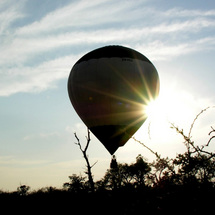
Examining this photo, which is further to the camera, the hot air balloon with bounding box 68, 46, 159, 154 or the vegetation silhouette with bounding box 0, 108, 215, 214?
the hot air balloon with bounding box 68, 46, 159, 154

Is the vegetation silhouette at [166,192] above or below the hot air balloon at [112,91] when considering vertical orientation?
below

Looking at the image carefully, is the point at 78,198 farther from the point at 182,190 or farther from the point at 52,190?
the point at 52,190

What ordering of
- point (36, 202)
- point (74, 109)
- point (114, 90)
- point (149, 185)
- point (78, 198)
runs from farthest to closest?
point (74, 109) → point (114, 90) → point (36, 202) → point (78, 198) → point (149, 185)

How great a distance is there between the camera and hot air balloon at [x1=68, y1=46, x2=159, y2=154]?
818 inches

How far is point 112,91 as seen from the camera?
67.9ft

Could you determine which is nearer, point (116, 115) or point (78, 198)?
point (78, 198)

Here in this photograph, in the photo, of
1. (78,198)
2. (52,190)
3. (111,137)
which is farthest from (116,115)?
(78,198)

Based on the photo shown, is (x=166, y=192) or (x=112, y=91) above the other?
(x=112, y=91)

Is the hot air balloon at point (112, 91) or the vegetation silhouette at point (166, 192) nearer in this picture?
the vegetation silhouette at point (166, 192)

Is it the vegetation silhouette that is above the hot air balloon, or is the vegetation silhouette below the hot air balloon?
below

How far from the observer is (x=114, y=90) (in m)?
20.7

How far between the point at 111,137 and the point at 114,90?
12.0ft

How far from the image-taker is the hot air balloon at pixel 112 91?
68.1 ft

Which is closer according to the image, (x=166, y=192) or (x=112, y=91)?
(x=166, y=192)
